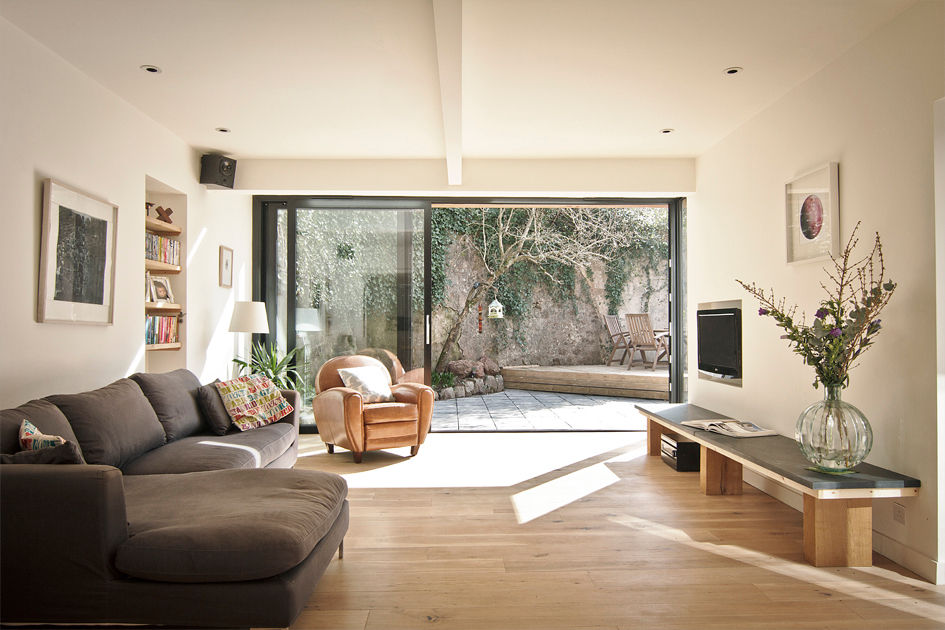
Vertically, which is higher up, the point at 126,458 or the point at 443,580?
the point at 126,458

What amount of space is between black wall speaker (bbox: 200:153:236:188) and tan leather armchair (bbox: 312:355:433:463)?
6.51 ft

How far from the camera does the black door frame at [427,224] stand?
625 centimetres

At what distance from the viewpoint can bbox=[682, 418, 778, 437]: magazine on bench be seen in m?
3.90

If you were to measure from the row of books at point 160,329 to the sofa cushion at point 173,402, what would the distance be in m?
0.64

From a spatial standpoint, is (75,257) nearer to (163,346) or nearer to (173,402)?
(173,402)

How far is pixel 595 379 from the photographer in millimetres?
9453

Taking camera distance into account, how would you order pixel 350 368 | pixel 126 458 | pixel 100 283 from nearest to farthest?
pixel 126 458 → pixel 100 283 → pixel 350 368

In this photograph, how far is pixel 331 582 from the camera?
271 centimetres

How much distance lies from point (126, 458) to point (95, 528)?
128 centimetres

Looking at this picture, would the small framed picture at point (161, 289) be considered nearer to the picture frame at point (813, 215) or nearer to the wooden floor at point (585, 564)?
the wooden floor at point (585, 564)

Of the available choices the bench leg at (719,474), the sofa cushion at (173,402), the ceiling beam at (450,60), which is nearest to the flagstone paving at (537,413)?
the bench leg at (719,474)

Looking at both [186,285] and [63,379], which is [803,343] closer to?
[63,379]

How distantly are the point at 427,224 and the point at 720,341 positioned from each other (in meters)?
2.97

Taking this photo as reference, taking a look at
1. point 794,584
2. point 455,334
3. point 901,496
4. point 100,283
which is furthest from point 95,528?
point 455,334
